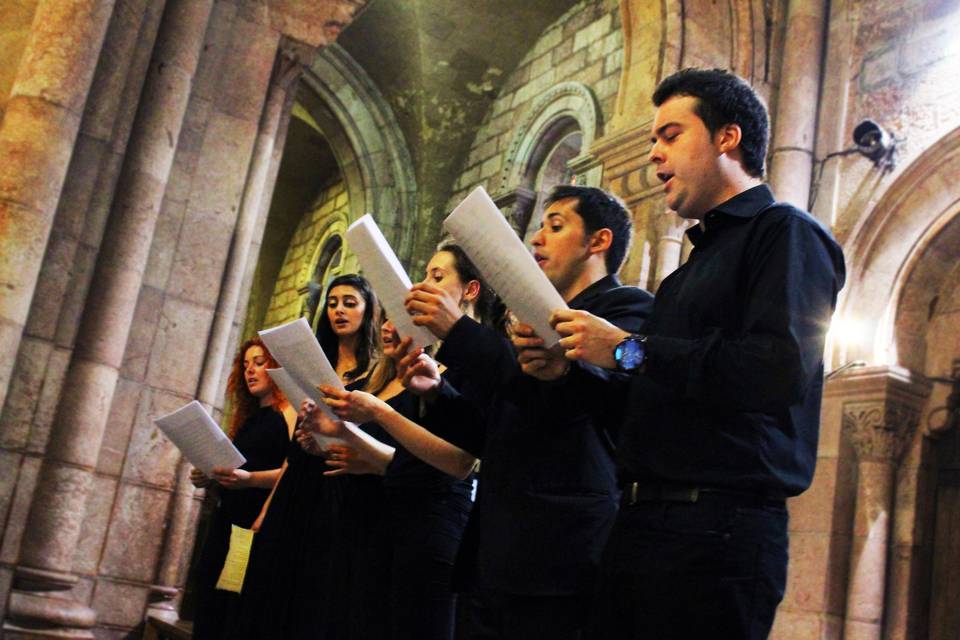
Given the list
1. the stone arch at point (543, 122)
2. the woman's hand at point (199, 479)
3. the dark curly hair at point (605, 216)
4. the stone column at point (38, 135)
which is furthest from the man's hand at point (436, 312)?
the stone arch at point (543, 122)

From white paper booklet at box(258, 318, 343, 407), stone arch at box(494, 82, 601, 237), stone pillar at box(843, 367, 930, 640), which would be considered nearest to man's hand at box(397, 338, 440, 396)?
white paper booklet at box(258, 318, 343, 407)

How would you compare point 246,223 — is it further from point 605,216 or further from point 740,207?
point 740,207

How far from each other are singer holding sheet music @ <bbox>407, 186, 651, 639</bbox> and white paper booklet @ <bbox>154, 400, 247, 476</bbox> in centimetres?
141

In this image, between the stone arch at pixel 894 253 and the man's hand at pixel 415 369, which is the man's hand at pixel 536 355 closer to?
the man's hand at pixel 415 369

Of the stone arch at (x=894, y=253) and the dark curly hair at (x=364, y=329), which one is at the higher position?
the stone arch at (x=894, y=253)

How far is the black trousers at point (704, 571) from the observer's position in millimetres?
1438

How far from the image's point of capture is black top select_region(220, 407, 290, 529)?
141 inches

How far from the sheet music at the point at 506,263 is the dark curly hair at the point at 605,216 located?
47 centimetres

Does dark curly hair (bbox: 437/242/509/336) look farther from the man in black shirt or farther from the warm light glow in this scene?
the warm light glow

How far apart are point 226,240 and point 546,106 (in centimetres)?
592

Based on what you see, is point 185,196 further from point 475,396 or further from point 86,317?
point 475,396

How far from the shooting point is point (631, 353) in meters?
1.60

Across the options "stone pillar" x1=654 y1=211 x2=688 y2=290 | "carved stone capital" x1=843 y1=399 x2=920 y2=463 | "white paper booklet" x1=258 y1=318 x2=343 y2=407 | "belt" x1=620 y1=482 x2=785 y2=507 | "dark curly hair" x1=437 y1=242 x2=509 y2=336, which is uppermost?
"stone pillar" x1=654 y1=211 x2=688 y2=290

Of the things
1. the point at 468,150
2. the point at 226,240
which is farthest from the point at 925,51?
the point at 468,150
